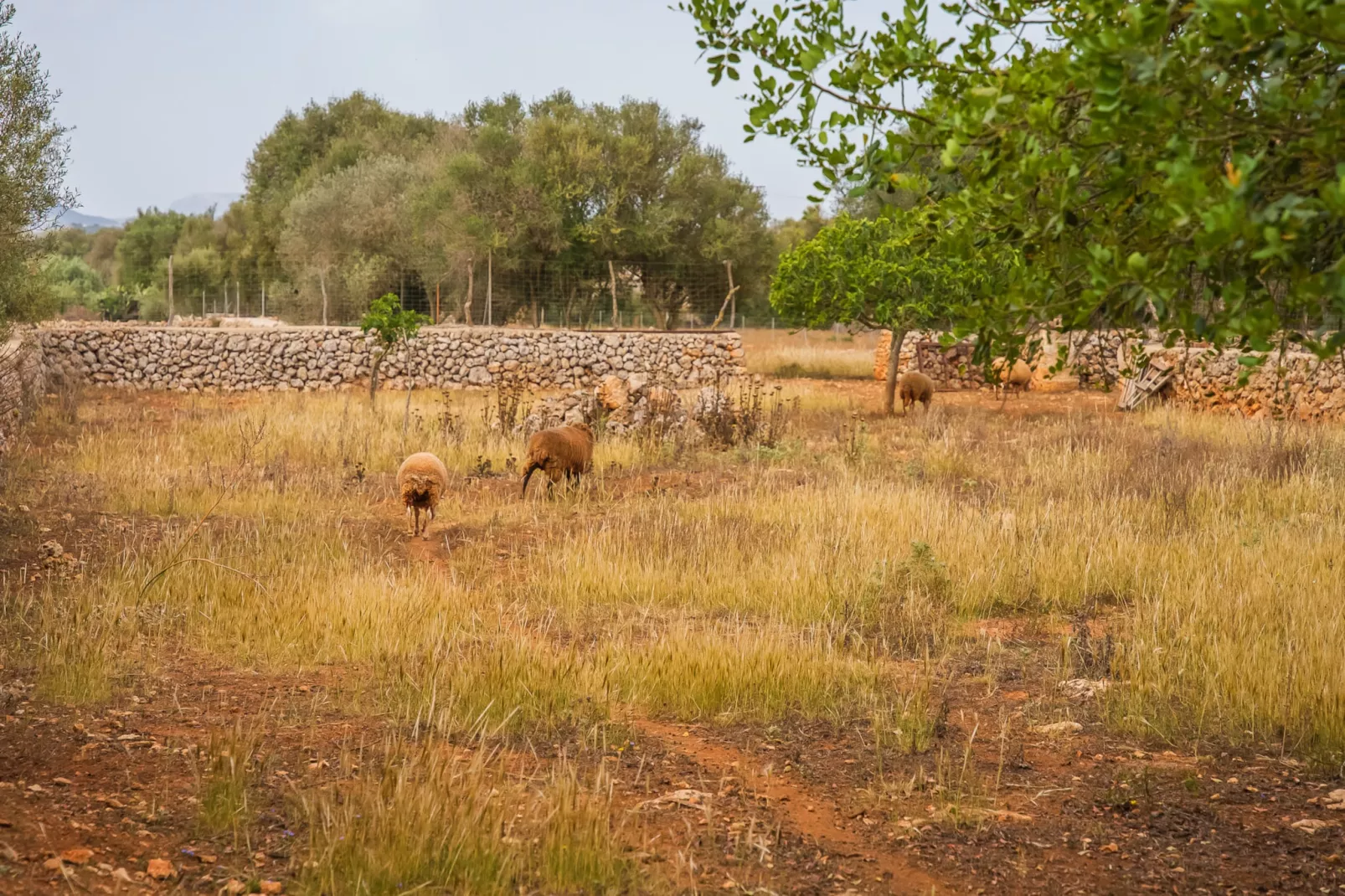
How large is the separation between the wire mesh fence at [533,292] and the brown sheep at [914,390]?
9.61m

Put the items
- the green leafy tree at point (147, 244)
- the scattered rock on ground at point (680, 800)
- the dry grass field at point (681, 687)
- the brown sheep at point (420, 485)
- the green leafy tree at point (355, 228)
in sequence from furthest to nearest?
the green leafy tree at point (147, 244)
the green leafy tree at point (355, 228)
the brown sheep at point (420, 485)
the scattered rock on ground at point (680, 800)
the dry grass field at point (681, 687)

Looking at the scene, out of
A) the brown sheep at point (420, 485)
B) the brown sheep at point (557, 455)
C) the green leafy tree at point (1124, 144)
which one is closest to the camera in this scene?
the green leafy tree at point (1124, 144)

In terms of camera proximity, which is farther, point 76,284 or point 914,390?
point 76,284

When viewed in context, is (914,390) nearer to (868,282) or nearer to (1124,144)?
(868,282)

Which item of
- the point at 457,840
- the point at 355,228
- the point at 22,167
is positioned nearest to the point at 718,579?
the point at 457,840

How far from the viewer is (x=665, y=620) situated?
774cm

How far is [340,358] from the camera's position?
2669 centimetres

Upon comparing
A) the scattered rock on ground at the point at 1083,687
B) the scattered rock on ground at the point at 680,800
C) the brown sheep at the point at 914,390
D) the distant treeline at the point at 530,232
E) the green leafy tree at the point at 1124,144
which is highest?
the distant treeline at the point at 530,232

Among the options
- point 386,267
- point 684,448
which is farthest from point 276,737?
point 386,267

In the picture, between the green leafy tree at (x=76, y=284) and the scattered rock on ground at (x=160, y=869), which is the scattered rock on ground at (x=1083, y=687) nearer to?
the scattered rock on ground at (x=160, y=869)

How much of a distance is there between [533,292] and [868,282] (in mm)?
14634

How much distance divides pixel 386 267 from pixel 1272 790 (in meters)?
36.3

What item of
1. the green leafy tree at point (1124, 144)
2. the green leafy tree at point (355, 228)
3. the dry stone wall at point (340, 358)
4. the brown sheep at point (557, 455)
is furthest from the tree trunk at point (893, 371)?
the green leafy tree at point (355, 228)

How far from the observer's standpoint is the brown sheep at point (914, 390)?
2145 centimetres
